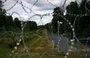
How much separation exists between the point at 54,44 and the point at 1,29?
7.56 feet

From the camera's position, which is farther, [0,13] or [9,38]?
[9,38]

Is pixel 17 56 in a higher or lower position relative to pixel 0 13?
lower

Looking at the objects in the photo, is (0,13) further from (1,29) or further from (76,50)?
(1,29)

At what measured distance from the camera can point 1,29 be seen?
1345 centimetres

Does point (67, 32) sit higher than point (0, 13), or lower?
lower

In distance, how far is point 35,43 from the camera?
1304 centimetres

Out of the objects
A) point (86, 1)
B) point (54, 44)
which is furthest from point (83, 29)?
point (86, 1)

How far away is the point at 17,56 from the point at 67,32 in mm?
1644

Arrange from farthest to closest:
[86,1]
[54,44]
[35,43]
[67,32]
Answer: [35,43] → [54,44] → [67,32] → [86,1]

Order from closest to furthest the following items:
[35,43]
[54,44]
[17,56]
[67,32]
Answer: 1. [17,56]
2. [67,32]
3. [54,44]
4. [35,43]

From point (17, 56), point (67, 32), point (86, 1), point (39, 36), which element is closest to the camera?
point (86, 1)

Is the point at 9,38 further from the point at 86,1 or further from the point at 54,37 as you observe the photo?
the point at 86,1

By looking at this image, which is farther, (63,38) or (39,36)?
(39,36)

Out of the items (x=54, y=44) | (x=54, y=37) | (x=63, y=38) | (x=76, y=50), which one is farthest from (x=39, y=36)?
(x=76, y=50)
